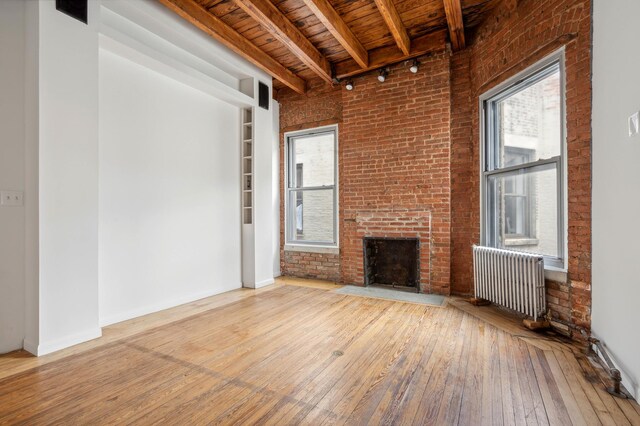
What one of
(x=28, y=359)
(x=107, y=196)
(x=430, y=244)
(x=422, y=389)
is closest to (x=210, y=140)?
(x=107, y=196)

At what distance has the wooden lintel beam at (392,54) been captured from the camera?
3991mm

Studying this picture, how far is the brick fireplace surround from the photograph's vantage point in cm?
268

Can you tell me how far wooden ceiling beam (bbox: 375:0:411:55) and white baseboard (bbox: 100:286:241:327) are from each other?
4071 mm

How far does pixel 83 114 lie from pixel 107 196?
0.82 metres

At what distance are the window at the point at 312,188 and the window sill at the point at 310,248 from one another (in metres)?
0.09

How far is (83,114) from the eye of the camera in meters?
2.68

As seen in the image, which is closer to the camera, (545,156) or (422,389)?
(422,389)

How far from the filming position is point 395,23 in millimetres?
3523

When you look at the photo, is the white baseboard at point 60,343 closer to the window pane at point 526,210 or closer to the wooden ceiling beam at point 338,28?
the wooden ceiling beam at point 338,28

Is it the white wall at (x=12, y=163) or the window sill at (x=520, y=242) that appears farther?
the window sill at (x=520, y=242)

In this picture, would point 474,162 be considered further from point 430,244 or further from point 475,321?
point 475,321

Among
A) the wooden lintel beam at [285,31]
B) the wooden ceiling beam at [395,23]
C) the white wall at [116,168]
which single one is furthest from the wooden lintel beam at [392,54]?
the white wall at [116,168]

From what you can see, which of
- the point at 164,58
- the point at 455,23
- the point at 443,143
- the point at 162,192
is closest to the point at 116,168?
the point at 162,192

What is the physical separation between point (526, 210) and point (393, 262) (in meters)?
1.92
